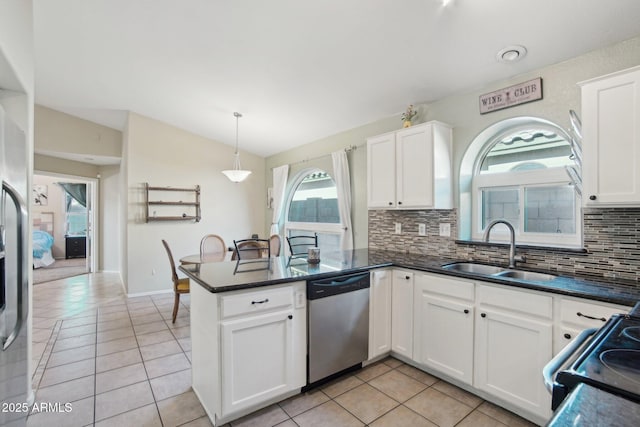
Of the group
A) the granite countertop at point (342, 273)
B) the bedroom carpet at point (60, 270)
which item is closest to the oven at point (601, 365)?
the granite countertop at point (342, 273)

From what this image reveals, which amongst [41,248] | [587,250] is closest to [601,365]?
[587,250]

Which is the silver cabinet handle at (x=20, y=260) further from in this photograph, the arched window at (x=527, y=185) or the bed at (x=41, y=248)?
the bed at (x=41, y=248)

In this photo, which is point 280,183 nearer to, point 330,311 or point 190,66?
point 190,66

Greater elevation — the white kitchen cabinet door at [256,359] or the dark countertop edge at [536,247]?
the dark countertop edge at [536,247]

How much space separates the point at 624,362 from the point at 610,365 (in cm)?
5

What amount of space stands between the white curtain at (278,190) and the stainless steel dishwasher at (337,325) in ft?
10.5

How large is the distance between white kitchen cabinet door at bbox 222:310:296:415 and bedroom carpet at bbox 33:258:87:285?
19.8ft

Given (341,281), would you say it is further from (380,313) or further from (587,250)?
(587,250)

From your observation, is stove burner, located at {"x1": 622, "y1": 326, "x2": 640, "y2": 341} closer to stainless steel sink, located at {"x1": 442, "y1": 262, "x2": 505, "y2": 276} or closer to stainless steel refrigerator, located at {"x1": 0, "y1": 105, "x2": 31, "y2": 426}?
stainless steel sink, located at {"x1": 442, "y1": 262, "x2": 505, "y2": 276}

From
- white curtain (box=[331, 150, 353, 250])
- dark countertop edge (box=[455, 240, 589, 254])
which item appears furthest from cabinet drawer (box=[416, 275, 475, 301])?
white curtain (box=[331, 150, 353, 250])

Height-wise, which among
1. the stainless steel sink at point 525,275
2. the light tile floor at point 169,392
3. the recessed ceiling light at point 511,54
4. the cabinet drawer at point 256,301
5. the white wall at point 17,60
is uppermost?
the recessed ceiling light at point 511,54

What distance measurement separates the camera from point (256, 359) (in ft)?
6.28

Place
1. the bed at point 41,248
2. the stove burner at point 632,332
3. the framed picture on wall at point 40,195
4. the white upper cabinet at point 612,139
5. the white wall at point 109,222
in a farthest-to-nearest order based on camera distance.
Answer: the framed picture on wall at point 40,195
the bed at point 41,248
the white wall at point 109,222
the white upper cabinet at point 612,139
the stove burner at point 632,332

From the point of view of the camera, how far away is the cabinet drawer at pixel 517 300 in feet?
5.88
